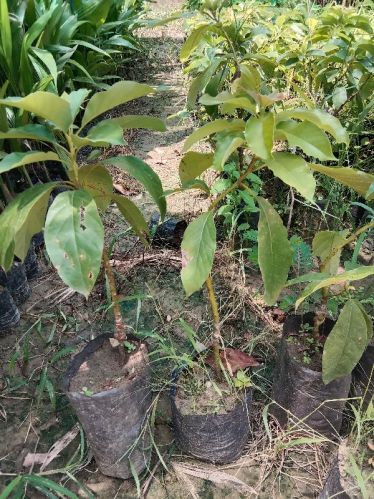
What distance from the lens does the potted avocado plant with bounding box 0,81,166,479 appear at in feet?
3.02

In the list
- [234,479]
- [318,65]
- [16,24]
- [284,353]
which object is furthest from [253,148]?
[16,24]

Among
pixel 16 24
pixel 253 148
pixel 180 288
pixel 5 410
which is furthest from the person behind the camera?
pixel 16 24

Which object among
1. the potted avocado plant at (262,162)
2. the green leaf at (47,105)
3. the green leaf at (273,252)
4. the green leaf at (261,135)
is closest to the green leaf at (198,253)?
the potted avocado plant at (262,162)

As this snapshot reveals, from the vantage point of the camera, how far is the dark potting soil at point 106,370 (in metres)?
1.27

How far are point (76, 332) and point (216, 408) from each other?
78 cm

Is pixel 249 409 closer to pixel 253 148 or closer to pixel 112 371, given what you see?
pixel 112 371

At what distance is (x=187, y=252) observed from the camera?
3.51ft

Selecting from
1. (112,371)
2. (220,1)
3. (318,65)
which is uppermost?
(220,1)

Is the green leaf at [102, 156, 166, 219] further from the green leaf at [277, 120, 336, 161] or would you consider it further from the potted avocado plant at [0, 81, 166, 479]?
the green leaf at [277, 120, 336, 161]

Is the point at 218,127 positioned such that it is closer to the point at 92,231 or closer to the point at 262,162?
the point at 262,162

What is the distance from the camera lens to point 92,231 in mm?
932

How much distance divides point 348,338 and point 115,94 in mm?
845

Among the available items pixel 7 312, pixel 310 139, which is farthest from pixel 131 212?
pixel 7 312

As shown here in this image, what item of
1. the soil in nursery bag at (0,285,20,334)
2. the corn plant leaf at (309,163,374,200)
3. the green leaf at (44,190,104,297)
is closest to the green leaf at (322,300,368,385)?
the corn plant leaf at (309,163,374,200)
